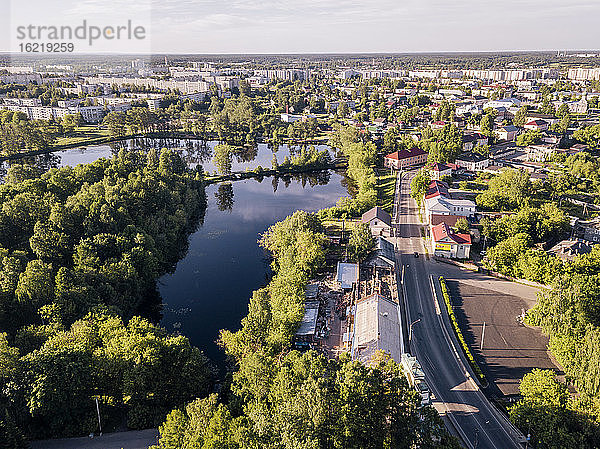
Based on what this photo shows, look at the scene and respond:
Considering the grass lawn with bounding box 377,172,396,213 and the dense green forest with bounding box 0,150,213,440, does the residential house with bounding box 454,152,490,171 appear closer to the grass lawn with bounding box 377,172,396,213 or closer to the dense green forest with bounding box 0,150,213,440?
the grass lawn with bounding box 377,172,396,213

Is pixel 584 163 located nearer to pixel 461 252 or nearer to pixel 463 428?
pixel 461 252

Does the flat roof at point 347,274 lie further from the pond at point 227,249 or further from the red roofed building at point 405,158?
the red roofed building at point 405,158

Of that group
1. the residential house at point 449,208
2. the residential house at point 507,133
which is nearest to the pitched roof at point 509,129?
the residential house at point 507,133

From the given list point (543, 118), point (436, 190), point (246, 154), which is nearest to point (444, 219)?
point (436, 190)

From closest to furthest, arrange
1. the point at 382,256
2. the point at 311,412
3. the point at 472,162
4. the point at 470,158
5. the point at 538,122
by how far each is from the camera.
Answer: the point at 311,412, the point at 382,256, the point at 472,162, the point at 470,158, the point at 538,122

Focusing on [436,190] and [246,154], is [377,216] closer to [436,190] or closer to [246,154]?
[436,190]

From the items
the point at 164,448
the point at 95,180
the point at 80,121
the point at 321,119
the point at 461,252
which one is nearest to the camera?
the point at 164,448

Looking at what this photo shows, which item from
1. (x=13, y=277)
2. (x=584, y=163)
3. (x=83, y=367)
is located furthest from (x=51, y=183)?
(x=584, y=163)
